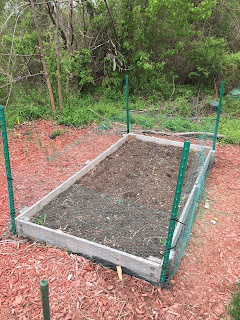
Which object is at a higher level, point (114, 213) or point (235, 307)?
point (114, 213)

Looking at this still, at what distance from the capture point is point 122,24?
8.53 m

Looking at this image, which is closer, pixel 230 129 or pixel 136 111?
pixel 230 129

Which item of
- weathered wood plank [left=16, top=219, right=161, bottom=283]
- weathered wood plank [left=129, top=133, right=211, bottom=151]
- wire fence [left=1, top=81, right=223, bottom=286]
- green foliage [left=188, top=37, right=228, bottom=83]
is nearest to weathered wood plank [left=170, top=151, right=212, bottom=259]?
wire fence [left=1, top=81, right=223, bottom=286]

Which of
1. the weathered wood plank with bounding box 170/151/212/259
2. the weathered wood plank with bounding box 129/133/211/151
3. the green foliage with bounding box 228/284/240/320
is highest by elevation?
the weathered wood plank with bounding box 129/133/211/151

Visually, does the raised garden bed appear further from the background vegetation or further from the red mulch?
the background vegetation

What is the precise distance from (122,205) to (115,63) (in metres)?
5.93

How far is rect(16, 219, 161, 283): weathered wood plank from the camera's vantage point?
2.66 metres

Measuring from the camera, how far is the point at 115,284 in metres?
2.67

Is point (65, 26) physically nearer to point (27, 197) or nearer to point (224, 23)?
point (27, 197)

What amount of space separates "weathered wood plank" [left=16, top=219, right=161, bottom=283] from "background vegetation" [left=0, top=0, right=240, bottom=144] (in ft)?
13.3

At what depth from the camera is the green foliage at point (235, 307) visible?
7.92 feet

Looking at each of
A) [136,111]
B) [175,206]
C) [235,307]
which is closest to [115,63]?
[136,111]

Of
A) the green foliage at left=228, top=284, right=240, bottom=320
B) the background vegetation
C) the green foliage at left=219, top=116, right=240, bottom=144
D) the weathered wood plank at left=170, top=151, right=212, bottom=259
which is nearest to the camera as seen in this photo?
the green foliage at left=228, top=284, right=240, bottom=320

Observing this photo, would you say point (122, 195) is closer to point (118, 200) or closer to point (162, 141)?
point (118, 200)
